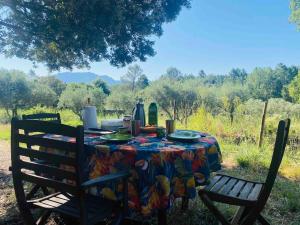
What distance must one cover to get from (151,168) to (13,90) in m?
15.7

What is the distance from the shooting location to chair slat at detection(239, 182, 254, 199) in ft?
6.11

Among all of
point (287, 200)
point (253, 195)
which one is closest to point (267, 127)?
point (287, 200)

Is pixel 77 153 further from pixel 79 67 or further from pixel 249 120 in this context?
pixel 249 120

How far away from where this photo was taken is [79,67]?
5.98 m

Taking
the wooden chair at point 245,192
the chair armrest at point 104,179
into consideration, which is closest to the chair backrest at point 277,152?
the wooden chair at point 245,192

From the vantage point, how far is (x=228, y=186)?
6.75 ft

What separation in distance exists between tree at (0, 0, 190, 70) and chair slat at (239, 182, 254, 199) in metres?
3.41

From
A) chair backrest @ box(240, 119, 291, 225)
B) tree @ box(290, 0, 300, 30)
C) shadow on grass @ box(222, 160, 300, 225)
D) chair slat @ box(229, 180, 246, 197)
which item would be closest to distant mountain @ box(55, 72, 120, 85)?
tree @ box(290, 0, 300, 30)

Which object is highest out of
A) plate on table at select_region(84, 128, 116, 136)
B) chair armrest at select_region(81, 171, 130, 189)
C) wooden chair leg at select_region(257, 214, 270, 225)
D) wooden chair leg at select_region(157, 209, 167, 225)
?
plate on table at select_region(84, 128, 116, 136)

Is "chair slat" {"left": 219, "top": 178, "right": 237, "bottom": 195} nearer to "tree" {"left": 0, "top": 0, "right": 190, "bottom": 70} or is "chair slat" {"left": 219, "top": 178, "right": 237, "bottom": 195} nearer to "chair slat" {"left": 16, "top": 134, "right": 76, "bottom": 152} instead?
"chair slat" {"left": 16, "top": 134, "right": 76, "bottom": 152}

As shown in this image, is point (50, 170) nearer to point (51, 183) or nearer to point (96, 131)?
point (51, 183)

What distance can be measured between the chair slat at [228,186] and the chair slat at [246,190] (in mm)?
92

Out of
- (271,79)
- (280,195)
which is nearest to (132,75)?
(271,79)

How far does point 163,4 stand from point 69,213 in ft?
15.1
